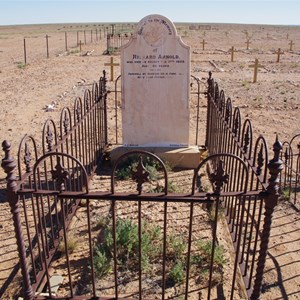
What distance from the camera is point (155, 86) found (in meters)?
5.90

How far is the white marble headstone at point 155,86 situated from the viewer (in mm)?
5629

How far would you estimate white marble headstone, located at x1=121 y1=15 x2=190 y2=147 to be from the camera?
563cm

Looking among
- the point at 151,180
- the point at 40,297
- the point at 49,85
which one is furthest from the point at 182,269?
the point at 49,85

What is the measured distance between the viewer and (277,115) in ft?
31.6

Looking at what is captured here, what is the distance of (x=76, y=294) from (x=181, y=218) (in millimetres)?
1631

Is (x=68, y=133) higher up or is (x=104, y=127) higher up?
(x=68, y=133)

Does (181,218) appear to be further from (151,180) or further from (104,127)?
(104,127)

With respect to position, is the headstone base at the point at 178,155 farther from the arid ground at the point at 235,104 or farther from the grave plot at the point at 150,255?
the arid ground at the point at 235,104

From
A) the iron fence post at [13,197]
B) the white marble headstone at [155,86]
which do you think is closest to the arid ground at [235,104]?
the iron fence post at [13,197]

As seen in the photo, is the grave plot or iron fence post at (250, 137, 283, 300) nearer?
iron fence post at (250, 137, 283, 300)

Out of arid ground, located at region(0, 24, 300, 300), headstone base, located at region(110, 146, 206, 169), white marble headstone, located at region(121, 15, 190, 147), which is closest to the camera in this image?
arid ground, located at region(0, 24, 300, 300)

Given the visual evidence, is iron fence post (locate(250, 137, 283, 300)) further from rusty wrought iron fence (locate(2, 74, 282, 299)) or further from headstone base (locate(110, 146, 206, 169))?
headstone base (locate(110, 146, 206, 169))

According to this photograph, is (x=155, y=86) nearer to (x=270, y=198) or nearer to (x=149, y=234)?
(x=149, y=234)

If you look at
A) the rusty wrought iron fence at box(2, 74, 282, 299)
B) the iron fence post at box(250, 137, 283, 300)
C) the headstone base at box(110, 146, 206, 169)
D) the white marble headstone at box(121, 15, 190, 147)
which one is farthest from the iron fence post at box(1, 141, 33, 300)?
the white marble headstone at box(121, 15, 190, 147)
